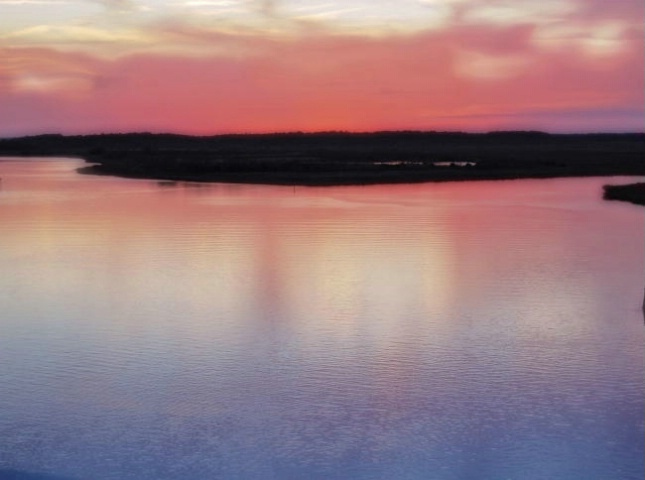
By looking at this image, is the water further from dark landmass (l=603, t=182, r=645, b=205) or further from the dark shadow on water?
dark landmass (l=603, t=182, r=645, b=205)

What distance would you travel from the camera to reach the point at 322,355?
8.03 meters

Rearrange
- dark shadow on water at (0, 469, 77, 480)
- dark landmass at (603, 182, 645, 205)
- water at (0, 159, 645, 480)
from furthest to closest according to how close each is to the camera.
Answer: dark landmass at (603, 182, 645, 205)
water at (0, 159, 645, 480)
dark shadow on water at (0, 469, 77, 480)

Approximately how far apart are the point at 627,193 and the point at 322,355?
1859 centimetres

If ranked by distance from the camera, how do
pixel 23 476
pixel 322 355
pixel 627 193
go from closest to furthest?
pixel 23 476 → pixel 322 355 → pixel 627 193

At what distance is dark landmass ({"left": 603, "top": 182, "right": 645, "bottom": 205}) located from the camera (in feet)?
78.8

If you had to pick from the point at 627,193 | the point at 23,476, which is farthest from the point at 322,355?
the point at 627,193

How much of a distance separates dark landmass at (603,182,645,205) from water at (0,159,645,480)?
7811 mm

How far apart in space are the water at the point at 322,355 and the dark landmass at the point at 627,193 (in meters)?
7.81

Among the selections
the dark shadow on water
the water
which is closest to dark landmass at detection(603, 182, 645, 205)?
the water

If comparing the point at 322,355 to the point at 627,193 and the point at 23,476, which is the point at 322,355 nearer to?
the point at 23,476

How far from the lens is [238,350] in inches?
325

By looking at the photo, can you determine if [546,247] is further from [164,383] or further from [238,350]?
[164,383]

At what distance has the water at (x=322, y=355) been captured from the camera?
588cm

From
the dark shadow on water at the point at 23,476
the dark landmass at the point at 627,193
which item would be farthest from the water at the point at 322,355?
the dark landmass at the point at 627,193
